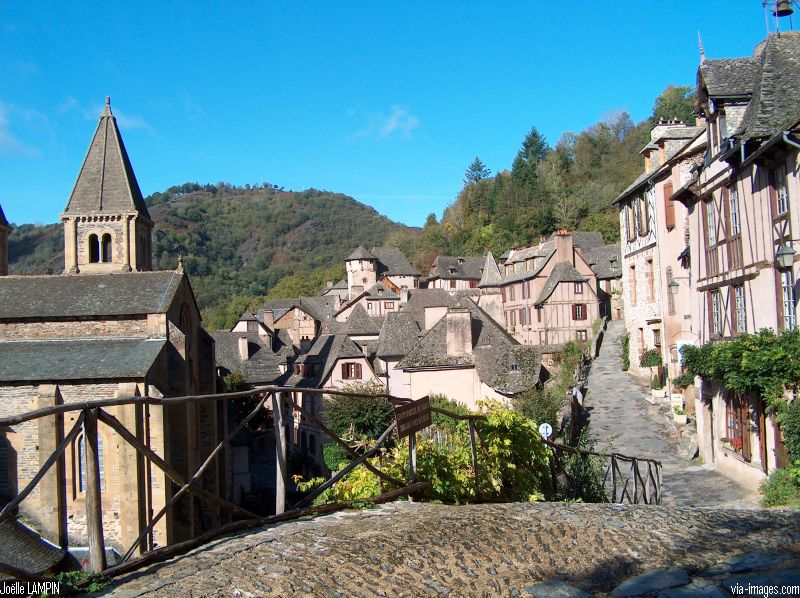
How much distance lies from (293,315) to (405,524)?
3151 inches

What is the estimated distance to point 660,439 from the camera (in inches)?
912

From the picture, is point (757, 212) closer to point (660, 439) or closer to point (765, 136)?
point (765, 136)

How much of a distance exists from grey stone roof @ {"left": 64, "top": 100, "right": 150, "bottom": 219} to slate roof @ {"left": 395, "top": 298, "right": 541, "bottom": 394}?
1645 centimetres

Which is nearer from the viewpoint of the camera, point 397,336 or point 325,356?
point 397,336

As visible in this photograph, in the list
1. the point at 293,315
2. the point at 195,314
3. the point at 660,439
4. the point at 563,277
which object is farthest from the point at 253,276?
the point at 660,439

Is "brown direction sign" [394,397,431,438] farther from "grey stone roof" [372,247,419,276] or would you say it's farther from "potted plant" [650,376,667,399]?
"grey stone roof" [372,247,419,276]

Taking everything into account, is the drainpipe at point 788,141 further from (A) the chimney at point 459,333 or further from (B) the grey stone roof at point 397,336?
(B) the grey stone roof at point 397,336

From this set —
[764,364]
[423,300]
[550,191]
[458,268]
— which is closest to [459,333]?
[764,364]

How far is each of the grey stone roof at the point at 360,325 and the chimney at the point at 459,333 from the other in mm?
22908

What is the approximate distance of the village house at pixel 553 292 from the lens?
4822 cm

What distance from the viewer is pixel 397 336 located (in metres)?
45.1

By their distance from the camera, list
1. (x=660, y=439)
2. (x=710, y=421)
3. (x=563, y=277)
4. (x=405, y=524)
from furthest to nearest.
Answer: (x=563, y=277), (x=660, y=439), (x=710, y=421), (x=405, y=524)

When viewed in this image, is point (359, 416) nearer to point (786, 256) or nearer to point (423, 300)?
point (786, 256)

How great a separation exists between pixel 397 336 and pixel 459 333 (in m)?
7.48
